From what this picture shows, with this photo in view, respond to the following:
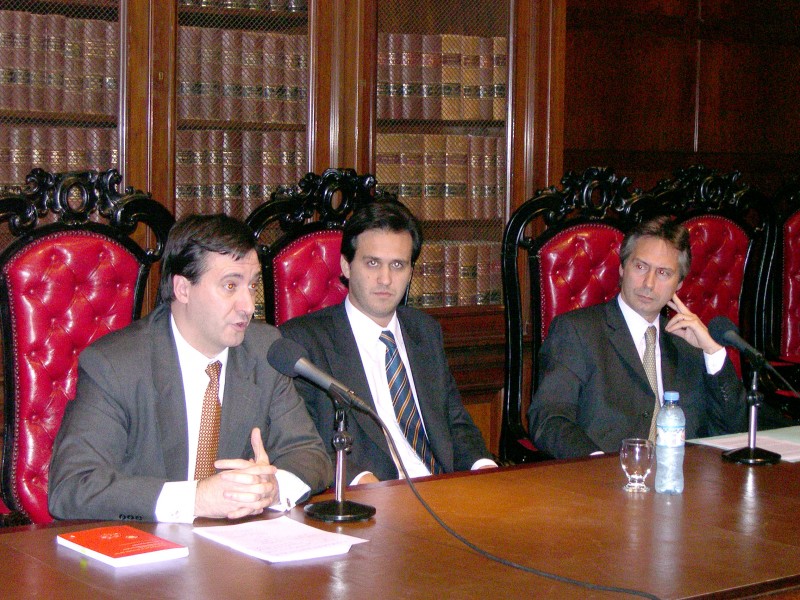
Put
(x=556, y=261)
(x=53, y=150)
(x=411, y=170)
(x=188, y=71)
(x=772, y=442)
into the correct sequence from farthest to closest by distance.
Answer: (x=411, y=170) → (x=188, y=71) → (x=53, y=150) → (x=556, y=261) → (x=772, y=442)

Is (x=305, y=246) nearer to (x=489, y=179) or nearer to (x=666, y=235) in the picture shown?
(x=666, y=235)

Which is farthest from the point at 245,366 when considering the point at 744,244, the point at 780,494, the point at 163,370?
the point at 744,244

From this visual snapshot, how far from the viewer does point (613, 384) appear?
3373 mm

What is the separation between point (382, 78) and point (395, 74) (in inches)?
2.4

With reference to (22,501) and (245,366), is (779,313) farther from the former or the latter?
(22,501)

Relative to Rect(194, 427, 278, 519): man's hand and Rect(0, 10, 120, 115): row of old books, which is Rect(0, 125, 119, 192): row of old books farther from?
Rect(194, 427, 278, 519): man's hand

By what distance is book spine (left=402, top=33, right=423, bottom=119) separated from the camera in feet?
Answer: 14.2

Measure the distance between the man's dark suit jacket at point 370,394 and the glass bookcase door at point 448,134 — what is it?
3.85ft

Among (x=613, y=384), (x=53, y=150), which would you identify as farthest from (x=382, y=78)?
(x=613, y=384)

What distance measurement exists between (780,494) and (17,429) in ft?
5.93

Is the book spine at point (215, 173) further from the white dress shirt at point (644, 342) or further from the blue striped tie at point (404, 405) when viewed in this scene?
the white dress shirt at point (644, 342)

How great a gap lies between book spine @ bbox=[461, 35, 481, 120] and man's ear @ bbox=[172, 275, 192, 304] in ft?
7.33

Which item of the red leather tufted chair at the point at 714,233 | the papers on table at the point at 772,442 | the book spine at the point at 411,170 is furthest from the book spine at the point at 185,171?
the papers on table at the point at 772,442

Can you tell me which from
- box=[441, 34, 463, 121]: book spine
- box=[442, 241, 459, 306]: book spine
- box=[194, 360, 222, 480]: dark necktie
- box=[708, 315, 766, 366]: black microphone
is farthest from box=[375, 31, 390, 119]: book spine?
box=[194, 360, 222, 480]: dark necktie
